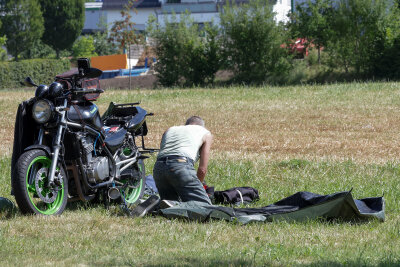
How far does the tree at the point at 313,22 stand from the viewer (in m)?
34.3

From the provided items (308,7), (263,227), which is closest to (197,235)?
(263,227)

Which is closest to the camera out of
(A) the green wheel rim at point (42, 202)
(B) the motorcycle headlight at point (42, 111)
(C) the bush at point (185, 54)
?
(A) the green wheel rim at point (42, 202)

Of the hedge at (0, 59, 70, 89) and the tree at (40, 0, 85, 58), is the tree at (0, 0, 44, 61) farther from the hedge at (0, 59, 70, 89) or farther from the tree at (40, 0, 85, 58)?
the hedge at (0, 59, 70, 89)

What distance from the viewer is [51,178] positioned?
751cm

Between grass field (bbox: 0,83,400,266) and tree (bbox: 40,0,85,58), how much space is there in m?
42.4

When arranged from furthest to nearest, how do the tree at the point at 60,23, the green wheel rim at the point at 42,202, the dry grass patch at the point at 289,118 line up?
the tree at the point at 60,23
the dry grass patch at the point at 289,118
the green wheel rim at the point at 42,202

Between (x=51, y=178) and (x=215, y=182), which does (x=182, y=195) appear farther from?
(x=215, y=182)

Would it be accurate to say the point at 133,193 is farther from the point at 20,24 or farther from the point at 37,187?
the point at 20,24

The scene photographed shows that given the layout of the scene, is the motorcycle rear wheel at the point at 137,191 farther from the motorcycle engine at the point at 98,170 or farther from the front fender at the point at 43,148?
the front fender at the point at 43,148

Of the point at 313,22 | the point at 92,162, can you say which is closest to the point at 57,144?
the point at 92,162

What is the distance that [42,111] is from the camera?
25.1 ft

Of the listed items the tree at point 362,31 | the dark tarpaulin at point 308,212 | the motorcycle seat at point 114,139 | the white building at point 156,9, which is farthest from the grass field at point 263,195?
the white building at point 156,9

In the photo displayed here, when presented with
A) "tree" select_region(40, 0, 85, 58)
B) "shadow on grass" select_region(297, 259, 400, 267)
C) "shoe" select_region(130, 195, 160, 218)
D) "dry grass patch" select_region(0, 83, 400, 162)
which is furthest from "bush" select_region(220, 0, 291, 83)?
"tree" select_region(40, 0, 85, 58)

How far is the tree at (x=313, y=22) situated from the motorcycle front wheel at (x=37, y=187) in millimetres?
27733
